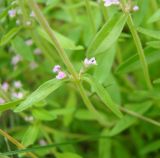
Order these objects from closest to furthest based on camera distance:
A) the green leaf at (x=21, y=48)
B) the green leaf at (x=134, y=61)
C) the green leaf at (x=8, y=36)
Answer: the green leaf at (x=134, y=61)
the green leaf at (x=8, y=36)
the green leaf at (x=21, y=48)

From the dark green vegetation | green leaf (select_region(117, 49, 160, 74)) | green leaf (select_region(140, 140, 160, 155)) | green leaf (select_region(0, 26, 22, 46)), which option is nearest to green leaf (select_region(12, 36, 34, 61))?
the dark green vegetation

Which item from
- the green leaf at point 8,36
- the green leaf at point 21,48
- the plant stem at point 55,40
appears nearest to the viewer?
the plant stem at point 55,40

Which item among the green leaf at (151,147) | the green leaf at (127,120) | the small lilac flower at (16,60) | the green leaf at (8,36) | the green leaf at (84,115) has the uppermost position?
the green leaf at (8,36)

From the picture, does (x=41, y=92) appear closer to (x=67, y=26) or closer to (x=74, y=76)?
(x=74, y=76)

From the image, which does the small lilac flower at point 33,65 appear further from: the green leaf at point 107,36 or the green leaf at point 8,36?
the green leaf at point 107,36

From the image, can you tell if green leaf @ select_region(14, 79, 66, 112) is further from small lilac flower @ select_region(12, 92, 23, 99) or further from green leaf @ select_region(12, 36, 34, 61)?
green leaf @ select_region(12, 36, 34, 61)

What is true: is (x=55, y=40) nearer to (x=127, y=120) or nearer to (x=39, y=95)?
(x=39, y=95)

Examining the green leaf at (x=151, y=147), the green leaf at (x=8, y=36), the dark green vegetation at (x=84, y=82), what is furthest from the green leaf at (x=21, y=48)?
the green leaf at (x=151, y=147)
